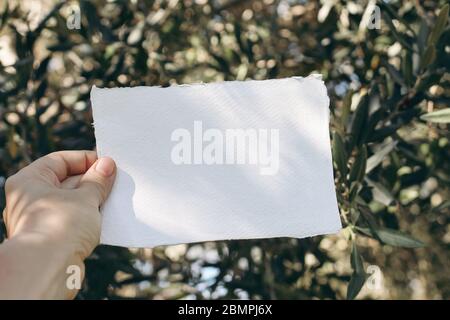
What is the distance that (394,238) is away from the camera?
1.31 m

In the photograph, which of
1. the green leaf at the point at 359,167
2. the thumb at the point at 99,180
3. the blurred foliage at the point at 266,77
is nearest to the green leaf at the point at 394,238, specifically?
the blurred foliage at the point at 266,77

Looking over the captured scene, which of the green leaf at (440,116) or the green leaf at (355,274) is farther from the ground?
the green leaf at (440,116)

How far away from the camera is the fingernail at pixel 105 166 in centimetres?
102

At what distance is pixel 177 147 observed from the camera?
1.06m

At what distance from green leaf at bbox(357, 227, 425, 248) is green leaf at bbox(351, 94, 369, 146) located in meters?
0.22

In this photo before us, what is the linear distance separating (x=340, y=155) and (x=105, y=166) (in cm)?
50

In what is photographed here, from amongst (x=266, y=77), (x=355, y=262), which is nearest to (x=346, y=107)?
(x=355, y=262)

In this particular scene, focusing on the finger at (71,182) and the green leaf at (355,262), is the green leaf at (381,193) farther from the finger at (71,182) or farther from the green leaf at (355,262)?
the finger at (71,182)

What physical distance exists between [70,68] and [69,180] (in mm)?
1176

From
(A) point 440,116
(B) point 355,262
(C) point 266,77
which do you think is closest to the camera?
(B) point 355,262

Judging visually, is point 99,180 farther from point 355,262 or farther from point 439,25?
point 439,25

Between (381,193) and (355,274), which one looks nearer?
(355,274)

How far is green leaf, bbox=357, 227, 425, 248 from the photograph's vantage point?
1.29 m

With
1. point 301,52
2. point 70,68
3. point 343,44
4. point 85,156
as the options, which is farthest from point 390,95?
point 70,68
